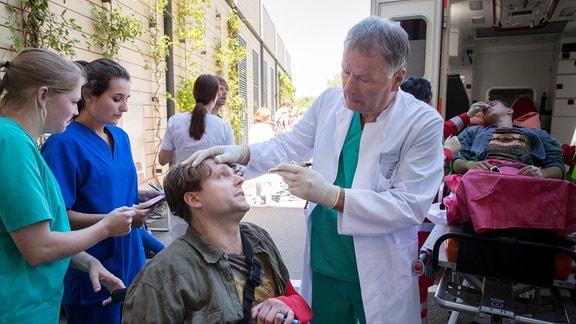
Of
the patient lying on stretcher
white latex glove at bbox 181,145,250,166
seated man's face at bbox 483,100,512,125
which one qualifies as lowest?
the patient lying on stretcher

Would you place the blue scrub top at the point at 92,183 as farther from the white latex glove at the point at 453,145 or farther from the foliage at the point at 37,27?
the white latex glove at the point at 453,145

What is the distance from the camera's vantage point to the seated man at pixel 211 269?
3.99ft

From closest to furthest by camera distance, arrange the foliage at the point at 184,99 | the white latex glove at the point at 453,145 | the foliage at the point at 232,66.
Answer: the white latex glove at the point at 453,145
the foliage at the point at 184,99
the foliage at the point at 232,66

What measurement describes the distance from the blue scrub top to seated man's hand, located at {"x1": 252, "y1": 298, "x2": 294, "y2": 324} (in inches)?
32.7

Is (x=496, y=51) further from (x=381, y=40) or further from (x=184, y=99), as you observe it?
(x=381, y=40)

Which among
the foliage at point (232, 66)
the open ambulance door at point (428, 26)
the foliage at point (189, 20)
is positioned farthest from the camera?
the foliage at point (232, 66)

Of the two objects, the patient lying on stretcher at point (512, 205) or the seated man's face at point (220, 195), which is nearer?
the seated man's face at point (220, 195)

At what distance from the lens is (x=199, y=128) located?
3223mm

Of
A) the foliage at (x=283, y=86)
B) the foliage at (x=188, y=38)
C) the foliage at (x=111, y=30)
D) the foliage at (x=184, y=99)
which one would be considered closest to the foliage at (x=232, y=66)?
the foliage at (x=188, y=38)

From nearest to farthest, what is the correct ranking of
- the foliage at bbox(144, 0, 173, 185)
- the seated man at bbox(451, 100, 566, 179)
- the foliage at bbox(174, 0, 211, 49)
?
the seated man at bbox(451, 100, 566, 179), the foliage at bbox(144, 0, 173, 185), the foliage at bbox(174, 0, 211, 49)

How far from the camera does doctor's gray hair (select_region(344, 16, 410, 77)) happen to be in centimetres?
145

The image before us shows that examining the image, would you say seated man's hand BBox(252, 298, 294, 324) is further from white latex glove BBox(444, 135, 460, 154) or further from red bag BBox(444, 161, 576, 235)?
white latex glove BBox(444, 135, 460, 154)

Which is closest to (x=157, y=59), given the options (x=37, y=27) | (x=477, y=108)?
(x=37, y=27)

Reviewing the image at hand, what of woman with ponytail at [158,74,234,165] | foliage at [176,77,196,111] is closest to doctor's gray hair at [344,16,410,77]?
woman with ponytail at [158,74,234,165]
